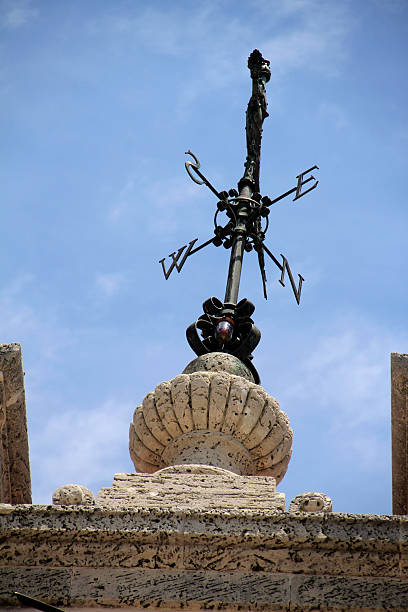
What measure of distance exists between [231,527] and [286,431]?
267cm

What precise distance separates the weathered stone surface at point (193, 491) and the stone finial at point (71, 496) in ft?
0.64

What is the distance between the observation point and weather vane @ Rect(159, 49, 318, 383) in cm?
1012

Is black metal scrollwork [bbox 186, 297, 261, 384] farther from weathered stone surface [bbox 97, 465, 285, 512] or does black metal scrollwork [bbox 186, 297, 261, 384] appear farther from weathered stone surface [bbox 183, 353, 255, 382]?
weathered stone surface [bbox 97, 465, 285, 512]

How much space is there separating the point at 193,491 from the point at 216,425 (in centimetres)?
120

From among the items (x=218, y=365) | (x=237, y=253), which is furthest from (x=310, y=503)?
(x=237, y=253)

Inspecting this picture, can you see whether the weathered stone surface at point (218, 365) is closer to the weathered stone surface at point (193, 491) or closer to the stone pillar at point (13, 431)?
the weathered stone surface at point (193, 491)

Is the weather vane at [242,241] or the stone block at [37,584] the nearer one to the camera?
the stone block at [37,584]

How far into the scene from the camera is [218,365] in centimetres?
927

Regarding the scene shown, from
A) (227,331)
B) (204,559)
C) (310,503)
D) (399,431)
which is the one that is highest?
(227,331)

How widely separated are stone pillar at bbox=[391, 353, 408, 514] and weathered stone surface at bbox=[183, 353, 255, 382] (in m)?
1.52

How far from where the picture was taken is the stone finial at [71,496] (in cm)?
680

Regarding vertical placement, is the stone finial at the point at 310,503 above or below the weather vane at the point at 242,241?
below

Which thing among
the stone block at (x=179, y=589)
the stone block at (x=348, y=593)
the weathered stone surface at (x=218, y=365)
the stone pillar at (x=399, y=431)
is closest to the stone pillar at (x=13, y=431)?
the weathered stone surface at (x=218, y=365)

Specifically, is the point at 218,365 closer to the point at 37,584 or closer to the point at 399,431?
the point at 399,431
